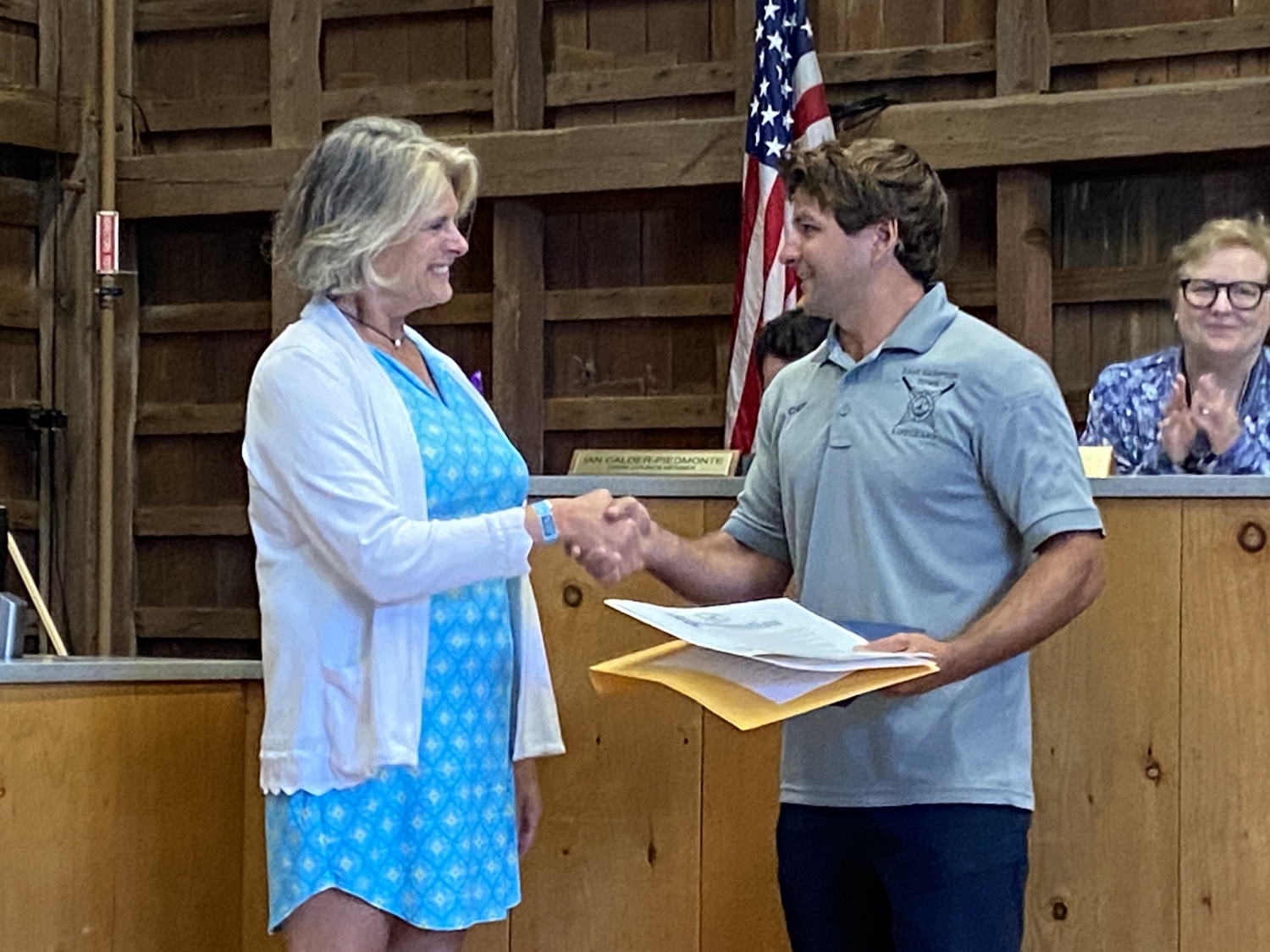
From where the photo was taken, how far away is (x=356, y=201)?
2059 mm

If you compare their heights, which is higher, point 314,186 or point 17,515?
point 314,186

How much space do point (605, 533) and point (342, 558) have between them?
Result: 34 centimetres

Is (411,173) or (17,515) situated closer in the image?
(411,173)

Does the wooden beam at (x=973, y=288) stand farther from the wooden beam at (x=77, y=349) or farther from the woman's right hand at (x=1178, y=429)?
the wooden beam at (x=77, y=349)

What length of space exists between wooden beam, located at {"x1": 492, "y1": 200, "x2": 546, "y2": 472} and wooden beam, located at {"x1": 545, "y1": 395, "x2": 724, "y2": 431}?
0.09 meters

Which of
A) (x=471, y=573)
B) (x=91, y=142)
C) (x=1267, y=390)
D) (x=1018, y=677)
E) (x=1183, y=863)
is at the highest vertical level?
(x=91, y=142)

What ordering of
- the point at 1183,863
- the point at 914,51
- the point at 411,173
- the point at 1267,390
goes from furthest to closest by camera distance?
1. the point at 914,51
2. the point at 1267,390
3. the point at 1183,863
4. the point at 411,173

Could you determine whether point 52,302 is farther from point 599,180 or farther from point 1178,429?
point 1178,429

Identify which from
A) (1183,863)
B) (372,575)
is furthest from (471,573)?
(1183,863)

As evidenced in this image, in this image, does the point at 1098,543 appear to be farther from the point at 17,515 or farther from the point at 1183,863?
the point at 17,515

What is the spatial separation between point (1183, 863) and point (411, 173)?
131cm

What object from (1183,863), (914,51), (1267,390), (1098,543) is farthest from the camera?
(914,51)

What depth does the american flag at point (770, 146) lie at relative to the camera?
4695mm

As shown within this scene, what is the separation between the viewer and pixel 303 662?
1.98m
